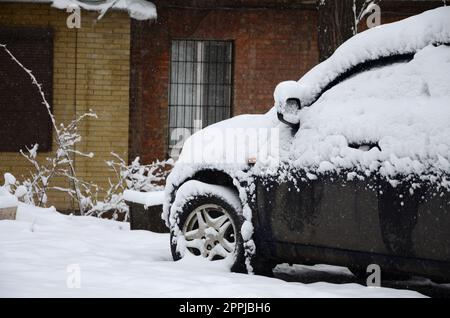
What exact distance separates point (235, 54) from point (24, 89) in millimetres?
3772

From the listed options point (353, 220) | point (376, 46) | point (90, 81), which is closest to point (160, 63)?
point (90, 81)

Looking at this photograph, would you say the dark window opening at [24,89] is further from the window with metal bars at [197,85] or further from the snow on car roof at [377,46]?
the snow on car roof at [377,46]

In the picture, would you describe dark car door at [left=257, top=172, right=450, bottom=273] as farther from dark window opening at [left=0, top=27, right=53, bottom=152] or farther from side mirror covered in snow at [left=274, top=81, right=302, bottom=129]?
dark window opening at [left=0, top=27, right=53, bottom=152]

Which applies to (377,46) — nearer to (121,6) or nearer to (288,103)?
(288,103)

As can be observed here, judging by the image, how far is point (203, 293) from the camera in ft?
17.0

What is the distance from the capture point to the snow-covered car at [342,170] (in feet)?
17.4

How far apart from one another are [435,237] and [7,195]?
221 inches

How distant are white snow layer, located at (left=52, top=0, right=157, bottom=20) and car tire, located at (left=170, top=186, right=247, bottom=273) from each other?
716 cm

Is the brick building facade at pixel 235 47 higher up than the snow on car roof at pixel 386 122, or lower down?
higher up

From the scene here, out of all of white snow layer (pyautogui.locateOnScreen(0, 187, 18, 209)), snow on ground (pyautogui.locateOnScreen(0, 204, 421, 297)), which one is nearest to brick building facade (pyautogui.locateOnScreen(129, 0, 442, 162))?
white snow layer (pyautogui.locateOnScreen(0, 187, 18, 209))

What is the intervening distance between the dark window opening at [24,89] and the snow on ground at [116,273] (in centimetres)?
532

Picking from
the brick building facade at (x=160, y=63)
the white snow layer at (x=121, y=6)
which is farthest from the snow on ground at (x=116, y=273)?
the white snow layer at (x=121, y=6)
